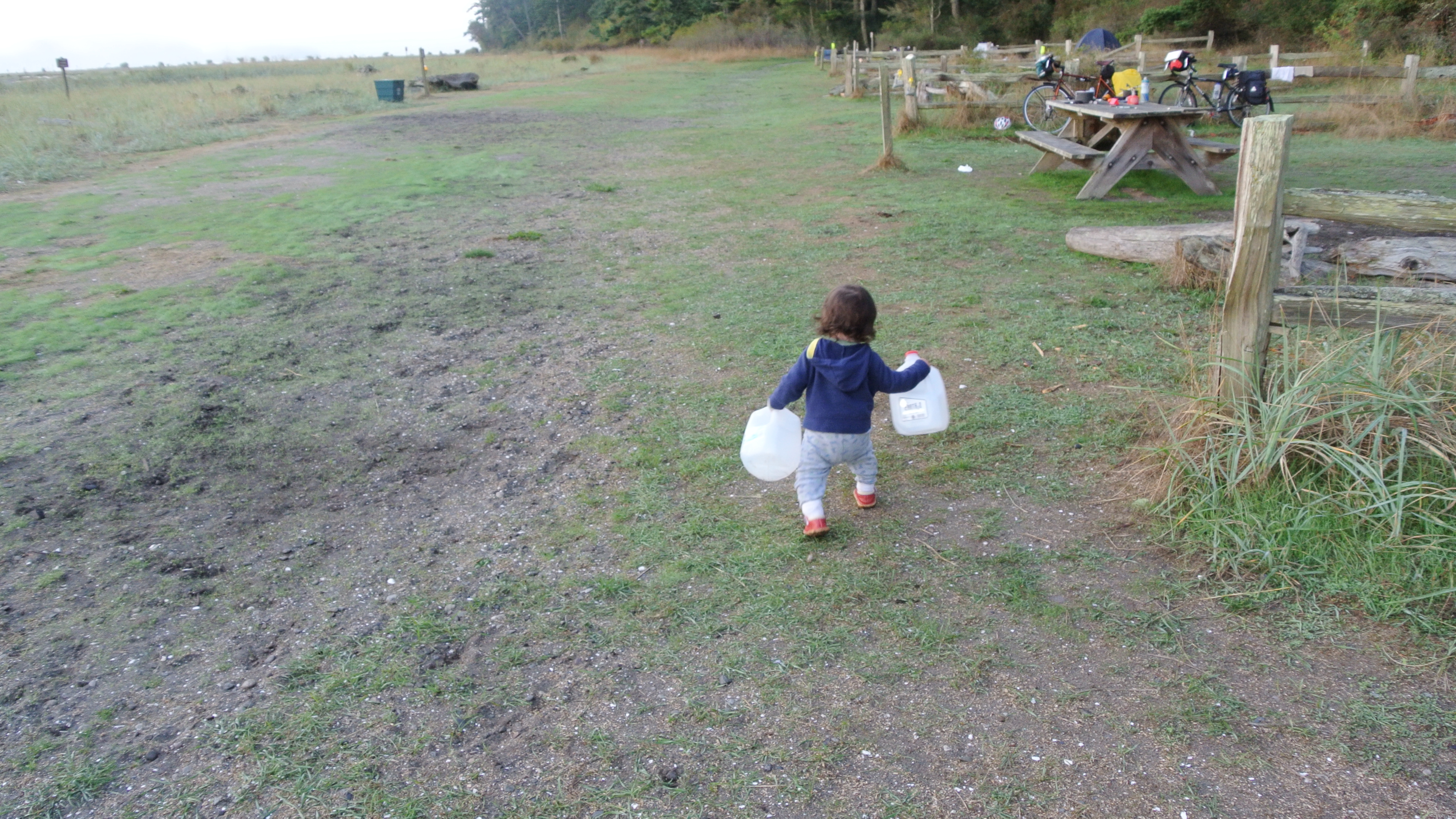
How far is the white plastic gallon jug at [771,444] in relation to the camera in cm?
370

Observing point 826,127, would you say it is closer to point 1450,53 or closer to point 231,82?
point 1450,53

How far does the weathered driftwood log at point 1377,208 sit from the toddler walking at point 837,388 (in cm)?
173

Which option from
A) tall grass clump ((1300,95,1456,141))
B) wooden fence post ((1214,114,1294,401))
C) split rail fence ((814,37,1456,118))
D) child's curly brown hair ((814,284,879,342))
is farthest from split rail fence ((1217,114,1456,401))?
tall grass clump ((1300,95,1456,141))

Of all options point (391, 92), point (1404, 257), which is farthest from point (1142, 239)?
point (391, 92)

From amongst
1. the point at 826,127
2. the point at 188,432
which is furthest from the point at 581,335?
the point at 826,127

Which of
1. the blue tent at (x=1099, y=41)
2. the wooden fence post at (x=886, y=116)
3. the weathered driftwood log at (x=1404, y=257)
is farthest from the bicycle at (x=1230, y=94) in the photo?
the blue tent at (x=1099, y=41)

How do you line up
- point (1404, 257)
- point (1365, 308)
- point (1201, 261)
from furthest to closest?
point (1201, 261) < point (1404, 257) < point (1365, 308)

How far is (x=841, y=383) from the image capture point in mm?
3607

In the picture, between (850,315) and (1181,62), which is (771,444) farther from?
(1181,62)

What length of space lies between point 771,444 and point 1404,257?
17.0 feet

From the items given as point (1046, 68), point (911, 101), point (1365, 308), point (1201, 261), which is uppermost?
point (1046, 68)

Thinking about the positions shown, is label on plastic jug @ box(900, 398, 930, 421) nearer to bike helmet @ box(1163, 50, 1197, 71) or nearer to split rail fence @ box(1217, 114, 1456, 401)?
split rail fence @ box(1217, 114, 1456, 401)

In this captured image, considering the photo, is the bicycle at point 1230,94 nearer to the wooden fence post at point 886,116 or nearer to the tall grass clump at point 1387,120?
the tall grass clump at point 1387,120

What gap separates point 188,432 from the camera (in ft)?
16.2
